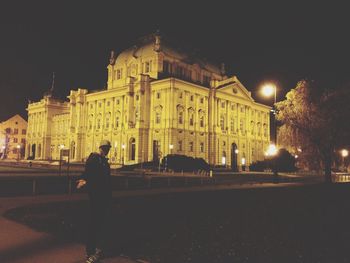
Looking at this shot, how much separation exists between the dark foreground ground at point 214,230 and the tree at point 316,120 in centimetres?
1714

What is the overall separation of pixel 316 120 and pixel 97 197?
30415 mm

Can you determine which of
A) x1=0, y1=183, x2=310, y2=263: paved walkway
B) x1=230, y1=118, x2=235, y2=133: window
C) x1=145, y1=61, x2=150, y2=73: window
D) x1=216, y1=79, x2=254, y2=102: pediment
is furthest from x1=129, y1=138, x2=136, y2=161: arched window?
x1=0, y1=183, x2=310, y2=263: paved walkway

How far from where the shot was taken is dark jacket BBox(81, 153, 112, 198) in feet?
25.8

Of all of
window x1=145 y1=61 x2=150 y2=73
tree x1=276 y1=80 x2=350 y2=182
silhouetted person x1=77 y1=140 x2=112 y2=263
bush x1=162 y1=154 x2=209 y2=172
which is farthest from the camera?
window x1=145 y1=61 x2=150 y2=73

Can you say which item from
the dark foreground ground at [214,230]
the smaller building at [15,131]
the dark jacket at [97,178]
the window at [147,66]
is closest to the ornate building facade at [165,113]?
the window at [147,66]

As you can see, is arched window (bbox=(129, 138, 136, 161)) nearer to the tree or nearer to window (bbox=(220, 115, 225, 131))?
window (bbox=(220, 115, 225, 131))

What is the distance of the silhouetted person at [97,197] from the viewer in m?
7.64

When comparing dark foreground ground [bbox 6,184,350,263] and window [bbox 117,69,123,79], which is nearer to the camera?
dark foreground ground [bbox 6,184,350,263]

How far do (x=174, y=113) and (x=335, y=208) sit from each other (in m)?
62.0

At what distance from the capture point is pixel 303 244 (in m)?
9.70

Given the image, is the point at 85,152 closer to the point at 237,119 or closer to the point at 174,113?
the point at 174,113

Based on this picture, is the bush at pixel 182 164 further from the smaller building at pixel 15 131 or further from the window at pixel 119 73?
the smaller building at pixel 15 131

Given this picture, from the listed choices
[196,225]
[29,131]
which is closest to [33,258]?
[196,225]

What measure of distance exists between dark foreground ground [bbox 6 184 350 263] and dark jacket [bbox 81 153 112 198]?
63.7 inches
